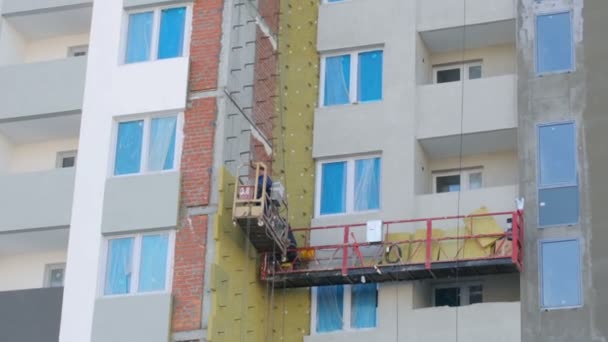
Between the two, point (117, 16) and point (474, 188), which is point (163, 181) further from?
point (474, 188)

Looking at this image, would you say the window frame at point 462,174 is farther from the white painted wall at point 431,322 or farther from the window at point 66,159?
the window at point 66,159

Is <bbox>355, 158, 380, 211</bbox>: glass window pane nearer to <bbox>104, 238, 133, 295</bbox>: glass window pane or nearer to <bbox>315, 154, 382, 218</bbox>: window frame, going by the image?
<bbox>315, 154, 382, 218</bbox>: window frame

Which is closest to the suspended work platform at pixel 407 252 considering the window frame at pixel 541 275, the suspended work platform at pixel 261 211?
the window frame at pixel 541 275

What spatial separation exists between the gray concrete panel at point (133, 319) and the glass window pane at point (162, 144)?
3.57 m

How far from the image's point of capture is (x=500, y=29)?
135 feet

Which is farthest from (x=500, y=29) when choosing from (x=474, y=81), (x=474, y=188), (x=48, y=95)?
(x=48, y=95)

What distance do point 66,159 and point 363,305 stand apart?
30.2ft

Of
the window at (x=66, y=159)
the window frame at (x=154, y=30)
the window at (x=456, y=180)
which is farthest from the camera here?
the window at (x=66, y=159)

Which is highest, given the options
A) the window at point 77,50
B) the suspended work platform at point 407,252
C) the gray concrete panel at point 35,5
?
the gray concrete panel at point 35,5

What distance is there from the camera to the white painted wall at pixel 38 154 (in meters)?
41.5

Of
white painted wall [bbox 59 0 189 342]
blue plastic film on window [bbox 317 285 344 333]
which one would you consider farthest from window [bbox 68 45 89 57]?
blue plastic film on window [bbox 317 285 344 333]

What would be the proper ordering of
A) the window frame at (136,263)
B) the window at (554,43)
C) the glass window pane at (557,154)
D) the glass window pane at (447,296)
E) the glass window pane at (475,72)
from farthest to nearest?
the glass window pane at (475,72) < the glass window pane at (447,296) < the window at (554,43) < the glass window pane at (557,154) < the window frame at (136,263)

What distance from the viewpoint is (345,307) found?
39375 millimetres

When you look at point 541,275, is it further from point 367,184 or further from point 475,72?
point 475,72
